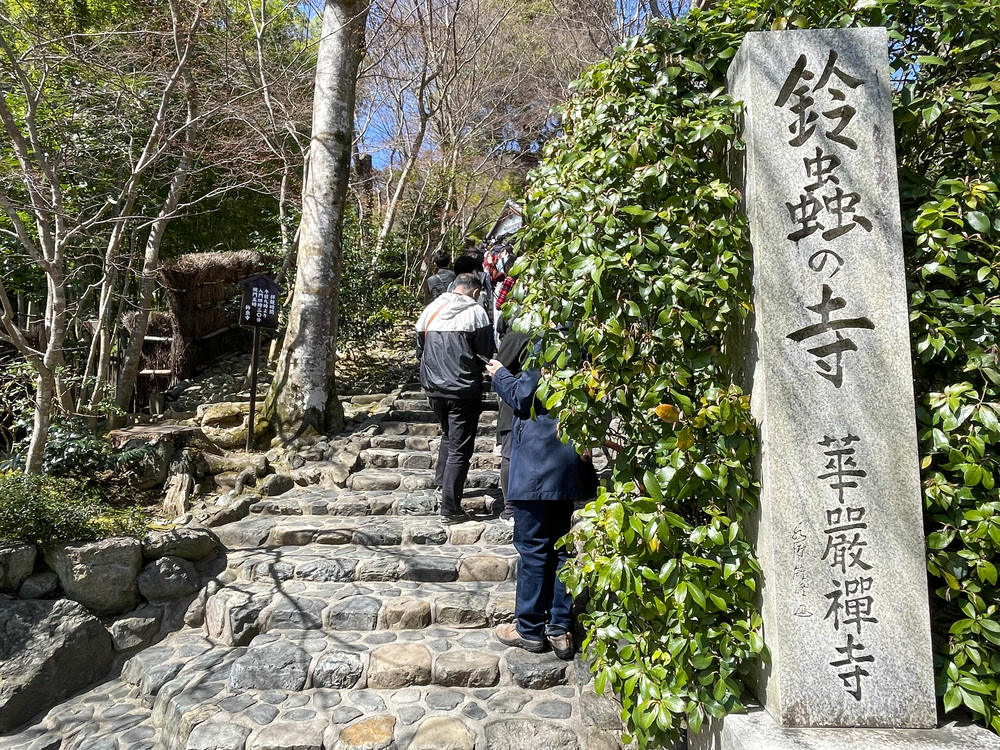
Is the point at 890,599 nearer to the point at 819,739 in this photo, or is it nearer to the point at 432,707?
the point at 819,739

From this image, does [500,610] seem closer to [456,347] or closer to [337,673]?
[337,673]

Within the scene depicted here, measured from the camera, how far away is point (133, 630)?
4305mm

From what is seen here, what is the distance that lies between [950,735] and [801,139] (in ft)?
7.23

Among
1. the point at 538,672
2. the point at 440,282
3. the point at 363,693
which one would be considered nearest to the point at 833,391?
the point at 538,672

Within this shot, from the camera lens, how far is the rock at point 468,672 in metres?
3.61

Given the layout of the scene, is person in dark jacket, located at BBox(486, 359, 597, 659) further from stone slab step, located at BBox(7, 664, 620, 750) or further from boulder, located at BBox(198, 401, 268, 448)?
boulder, located at BBox(198, 401, 268, 448)

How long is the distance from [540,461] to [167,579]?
3.02m

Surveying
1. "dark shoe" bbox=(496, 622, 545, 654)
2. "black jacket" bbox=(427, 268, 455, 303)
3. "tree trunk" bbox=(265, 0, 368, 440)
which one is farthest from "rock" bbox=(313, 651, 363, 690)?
"black jacket" bbox=(427, 268, 455, 303)

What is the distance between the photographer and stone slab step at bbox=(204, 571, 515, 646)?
4.15 m

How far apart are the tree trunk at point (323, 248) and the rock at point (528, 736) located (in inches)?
197

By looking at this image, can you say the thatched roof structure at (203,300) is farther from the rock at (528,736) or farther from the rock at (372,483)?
the rock at (528,736)

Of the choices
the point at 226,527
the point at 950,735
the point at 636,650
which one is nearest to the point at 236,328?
the point at 226,527

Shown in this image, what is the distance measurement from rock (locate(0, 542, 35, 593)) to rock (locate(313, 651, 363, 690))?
2.17 m

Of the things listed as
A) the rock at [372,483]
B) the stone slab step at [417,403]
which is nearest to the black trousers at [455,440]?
the rock at [372,483]
